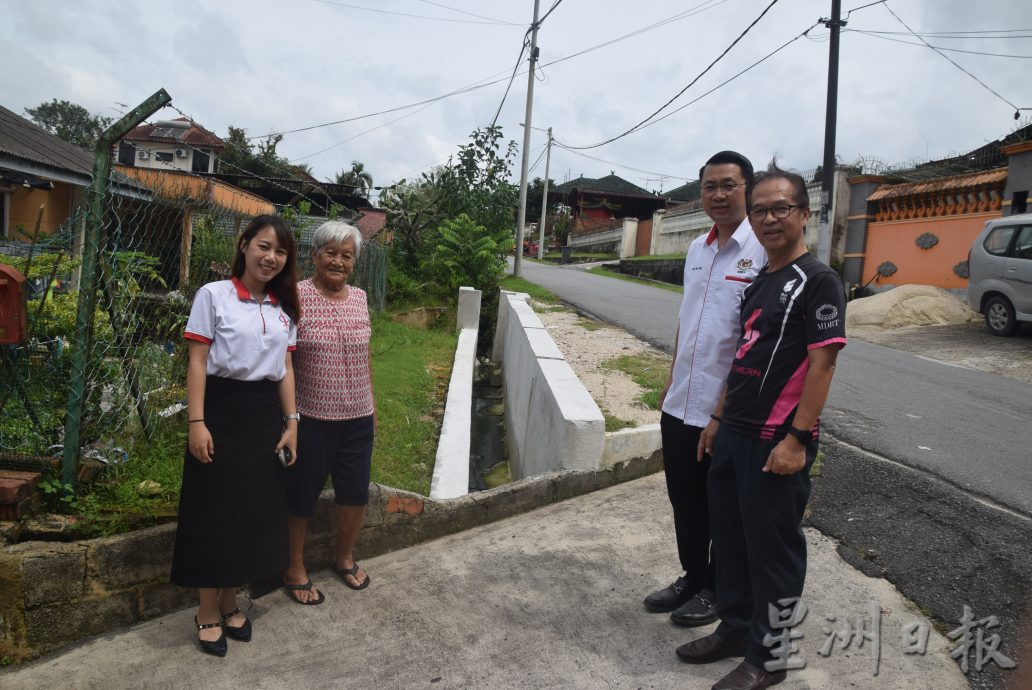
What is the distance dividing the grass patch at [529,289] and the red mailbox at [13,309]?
11.5m

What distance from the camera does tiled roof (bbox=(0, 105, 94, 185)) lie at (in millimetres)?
8709

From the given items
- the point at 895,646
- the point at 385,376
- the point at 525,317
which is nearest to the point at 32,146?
the point at 385,376

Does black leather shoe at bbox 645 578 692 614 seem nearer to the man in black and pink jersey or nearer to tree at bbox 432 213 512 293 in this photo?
the man in black and pink jersey

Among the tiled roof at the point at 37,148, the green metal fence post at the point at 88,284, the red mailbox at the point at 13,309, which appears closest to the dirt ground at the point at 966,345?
the green metal fence post at the point at 88,284

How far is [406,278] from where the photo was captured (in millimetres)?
15586

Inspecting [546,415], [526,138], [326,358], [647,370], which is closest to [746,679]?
[326,358]

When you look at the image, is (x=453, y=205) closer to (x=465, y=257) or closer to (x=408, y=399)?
(x=465, y=257)

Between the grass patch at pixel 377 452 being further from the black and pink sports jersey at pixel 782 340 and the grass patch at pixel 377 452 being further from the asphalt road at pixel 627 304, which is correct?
the asphalt road at pixel 627 304

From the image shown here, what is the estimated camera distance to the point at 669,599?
2.93 metres

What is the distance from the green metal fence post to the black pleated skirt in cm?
67

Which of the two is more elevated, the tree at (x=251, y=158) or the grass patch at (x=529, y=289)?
the tree at (x=251, y=158)

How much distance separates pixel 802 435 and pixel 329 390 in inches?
74.3

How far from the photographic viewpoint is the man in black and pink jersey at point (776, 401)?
7.12 ft

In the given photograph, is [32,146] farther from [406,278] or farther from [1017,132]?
[1017,132]
